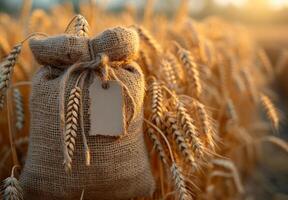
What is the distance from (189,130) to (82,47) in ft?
1.53

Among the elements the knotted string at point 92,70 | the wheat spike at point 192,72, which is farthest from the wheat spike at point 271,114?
the knotted string at point 92,70

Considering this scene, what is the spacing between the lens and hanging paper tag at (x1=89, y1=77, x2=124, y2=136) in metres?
1.60

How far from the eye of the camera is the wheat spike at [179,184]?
1614 millimetres

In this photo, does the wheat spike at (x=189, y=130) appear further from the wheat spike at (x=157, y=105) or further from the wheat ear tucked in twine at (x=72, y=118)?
the wheat ear tucked in twine at (x=72, y=118)

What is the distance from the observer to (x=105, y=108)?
1.60 meters

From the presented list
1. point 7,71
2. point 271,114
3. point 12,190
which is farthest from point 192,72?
point 12,190

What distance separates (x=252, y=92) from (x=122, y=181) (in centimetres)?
136

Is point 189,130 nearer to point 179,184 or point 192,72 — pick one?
point 179,184

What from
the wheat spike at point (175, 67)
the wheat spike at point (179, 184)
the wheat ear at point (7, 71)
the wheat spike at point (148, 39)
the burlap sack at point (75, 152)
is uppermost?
the wheat spike at point (148, 39)

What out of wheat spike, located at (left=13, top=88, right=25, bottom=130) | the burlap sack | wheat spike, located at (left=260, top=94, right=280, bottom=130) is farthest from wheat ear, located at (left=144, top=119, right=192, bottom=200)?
wheat spike, located at (left=260, top=94, right=280, bottom=130)

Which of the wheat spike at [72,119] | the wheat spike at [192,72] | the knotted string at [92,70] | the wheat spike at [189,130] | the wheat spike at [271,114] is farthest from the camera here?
the wheat spike at [271,114]

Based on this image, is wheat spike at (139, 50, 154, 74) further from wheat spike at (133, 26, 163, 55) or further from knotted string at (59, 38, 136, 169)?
knotted string at (59, 38, 136, 169)

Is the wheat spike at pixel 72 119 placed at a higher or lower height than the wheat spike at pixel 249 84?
lower

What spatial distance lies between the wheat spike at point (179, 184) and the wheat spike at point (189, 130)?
9 cm
